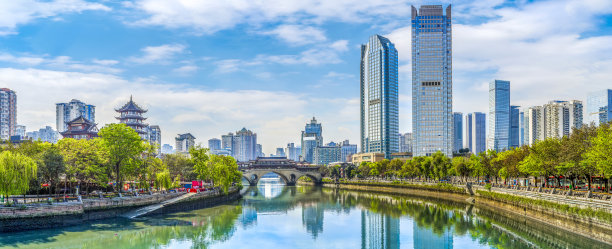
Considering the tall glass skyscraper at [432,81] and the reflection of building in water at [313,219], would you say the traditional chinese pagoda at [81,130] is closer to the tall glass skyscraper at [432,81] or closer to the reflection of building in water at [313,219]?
the reflection of building in water at [313,219]

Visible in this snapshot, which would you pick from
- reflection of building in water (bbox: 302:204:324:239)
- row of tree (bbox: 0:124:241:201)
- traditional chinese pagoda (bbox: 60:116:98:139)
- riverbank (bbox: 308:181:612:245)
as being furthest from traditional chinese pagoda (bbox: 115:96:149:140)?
riverbank (bbox: 308:181:612:245)

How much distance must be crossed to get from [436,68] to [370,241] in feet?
403

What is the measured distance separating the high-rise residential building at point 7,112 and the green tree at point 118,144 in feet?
410

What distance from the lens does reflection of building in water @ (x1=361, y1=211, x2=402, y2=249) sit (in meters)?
40.5

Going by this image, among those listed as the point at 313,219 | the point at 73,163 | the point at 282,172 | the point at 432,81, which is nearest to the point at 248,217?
the point at 313,219

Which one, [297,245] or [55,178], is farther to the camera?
[55,178]

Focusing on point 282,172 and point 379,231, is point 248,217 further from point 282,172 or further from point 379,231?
point 282,172

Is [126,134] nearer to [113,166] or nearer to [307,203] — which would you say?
[113,166]

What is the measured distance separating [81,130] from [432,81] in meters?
110

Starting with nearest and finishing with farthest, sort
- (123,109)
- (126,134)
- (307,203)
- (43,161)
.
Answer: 1. (43,161)
2. (126,134)
3. (307,203)
4. (123,109)

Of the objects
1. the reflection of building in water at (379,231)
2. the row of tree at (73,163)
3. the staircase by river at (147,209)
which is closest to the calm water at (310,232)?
the reflection of building in water at (379,231)

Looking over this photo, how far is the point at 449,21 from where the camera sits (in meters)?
159

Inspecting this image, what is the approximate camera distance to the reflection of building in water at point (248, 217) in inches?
2087

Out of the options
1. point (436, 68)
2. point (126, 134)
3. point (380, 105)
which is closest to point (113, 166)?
point (126, 134)
